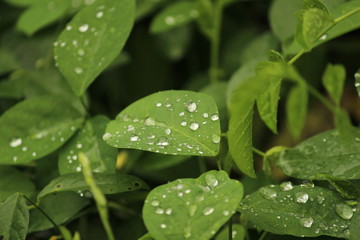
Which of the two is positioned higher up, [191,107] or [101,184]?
[191,107]

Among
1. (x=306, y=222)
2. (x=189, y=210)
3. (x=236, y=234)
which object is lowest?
(x=236, y=234)

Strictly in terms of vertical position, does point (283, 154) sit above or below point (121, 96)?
above

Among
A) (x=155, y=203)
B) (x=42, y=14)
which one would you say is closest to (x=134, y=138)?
(x=155, y=203)

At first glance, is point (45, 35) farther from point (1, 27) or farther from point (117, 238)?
point (117, 238)

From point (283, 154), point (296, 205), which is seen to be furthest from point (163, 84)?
point (296, 205)

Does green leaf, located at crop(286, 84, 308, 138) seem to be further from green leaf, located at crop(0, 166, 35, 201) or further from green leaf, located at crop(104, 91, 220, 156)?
green leaf, located at crop(0, 166, 35, 201)

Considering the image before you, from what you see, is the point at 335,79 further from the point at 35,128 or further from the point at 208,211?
the point at 35,128
